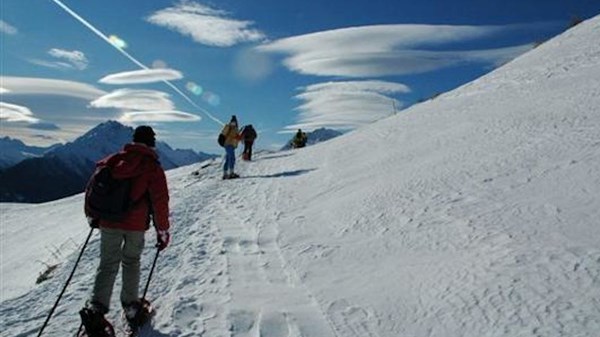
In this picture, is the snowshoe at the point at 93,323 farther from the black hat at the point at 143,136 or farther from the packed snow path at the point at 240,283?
the black hat at the point at 143,136

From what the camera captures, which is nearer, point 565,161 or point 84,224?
point 565,161

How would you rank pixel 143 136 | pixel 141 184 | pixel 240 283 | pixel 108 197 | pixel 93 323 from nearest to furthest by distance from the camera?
pixel 93 323, pixel 108 197, pixel 141 184, pixel 143 136, pixel 240 283

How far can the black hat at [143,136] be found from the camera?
6.24 meters

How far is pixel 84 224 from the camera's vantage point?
1578cm

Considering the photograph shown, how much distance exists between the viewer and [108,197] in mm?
5832

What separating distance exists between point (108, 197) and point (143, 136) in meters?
0.83

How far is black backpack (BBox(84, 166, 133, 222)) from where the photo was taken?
5820mm

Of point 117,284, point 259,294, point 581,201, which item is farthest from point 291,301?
point 581,201

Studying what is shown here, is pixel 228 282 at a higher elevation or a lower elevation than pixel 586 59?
lower

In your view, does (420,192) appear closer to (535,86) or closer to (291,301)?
(291,301)

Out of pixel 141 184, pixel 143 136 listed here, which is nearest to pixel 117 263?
pixel 141 184

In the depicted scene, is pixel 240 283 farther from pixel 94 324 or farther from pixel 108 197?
pixel 108 197

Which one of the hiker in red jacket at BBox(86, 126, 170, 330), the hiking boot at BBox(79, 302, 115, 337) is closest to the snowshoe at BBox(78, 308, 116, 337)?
the hiking boot at BBox(79, 302, 115, 337)

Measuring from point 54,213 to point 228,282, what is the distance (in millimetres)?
15349
